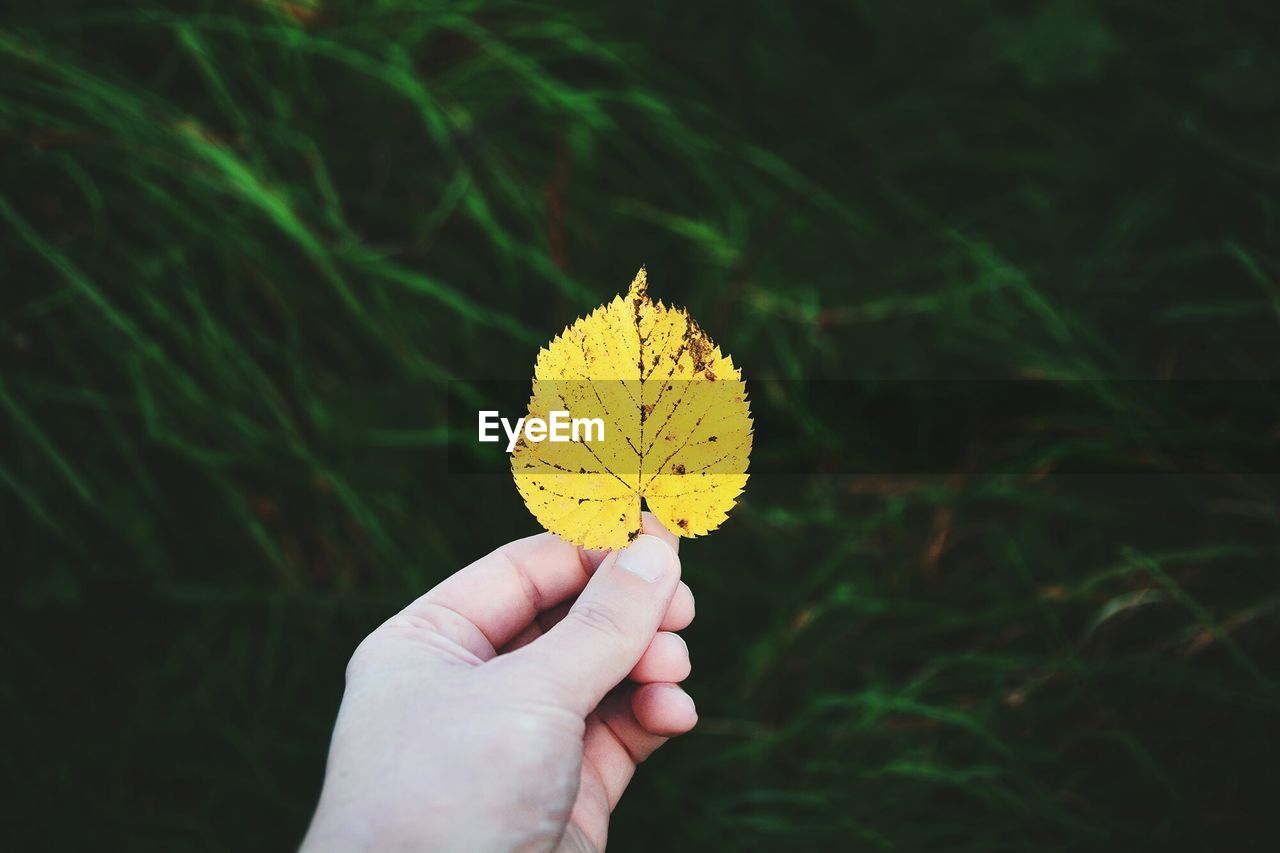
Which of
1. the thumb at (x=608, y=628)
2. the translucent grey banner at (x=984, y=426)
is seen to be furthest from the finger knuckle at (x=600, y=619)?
the translucent grey banner at (x=984, y=426)

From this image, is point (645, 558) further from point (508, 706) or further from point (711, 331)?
point (711, 331)

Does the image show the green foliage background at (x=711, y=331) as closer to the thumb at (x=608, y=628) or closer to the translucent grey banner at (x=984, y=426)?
the translucent grey banner at (x=984, y=426)

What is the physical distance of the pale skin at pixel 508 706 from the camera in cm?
56

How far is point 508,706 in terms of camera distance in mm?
585

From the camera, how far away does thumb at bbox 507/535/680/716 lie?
1.99 ft

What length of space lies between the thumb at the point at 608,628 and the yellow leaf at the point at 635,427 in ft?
0.12

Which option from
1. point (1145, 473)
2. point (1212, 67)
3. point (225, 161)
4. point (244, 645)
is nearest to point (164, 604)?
point (244, 645)

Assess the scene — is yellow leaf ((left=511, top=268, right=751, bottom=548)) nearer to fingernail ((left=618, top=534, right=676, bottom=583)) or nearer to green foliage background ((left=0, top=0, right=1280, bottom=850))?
fingernail ((left=618, top=534, right=676, bottom=583))

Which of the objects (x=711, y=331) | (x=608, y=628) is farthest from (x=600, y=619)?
(x=711, y=331)

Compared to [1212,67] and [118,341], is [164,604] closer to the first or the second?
[118,341]

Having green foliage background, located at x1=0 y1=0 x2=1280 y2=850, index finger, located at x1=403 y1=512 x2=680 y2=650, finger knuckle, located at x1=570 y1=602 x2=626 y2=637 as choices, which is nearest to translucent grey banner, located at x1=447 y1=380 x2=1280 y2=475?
green foliage background, located at x1=0 y1=0 x2=1280 y2=850

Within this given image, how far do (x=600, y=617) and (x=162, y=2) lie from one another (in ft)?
2.70

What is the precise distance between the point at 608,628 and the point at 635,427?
0.44 feet

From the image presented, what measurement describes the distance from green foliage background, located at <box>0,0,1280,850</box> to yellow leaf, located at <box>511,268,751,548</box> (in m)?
0.38
